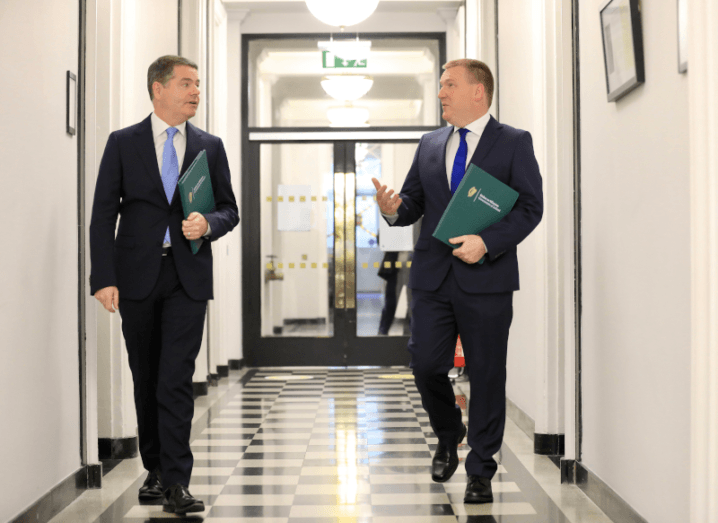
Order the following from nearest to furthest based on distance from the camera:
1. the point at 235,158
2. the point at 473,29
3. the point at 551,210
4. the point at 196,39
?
1. the point at 551,210
2. the point at 196,39
3. the point at 473,29
4. the point at 235,158

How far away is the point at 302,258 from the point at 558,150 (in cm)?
422

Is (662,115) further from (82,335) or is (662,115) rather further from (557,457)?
(82,335)

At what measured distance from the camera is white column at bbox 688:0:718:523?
172cm

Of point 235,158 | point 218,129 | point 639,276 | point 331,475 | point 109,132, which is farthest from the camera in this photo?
point 235,158

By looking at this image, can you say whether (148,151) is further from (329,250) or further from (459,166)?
(329,250)

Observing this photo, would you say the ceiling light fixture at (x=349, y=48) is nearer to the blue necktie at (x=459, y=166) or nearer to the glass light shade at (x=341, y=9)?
the glass light shade at (x=341, y=9)

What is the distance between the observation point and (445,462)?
10.0ft

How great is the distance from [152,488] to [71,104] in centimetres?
156

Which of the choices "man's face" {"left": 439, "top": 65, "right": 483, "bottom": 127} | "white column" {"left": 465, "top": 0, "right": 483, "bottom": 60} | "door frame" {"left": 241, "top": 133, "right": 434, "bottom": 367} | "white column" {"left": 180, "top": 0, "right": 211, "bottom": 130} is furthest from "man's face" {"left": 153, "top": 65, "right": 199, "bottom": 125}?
"door frame" {"left": 241, "top": 133, "right": 434, "bottom": 367}

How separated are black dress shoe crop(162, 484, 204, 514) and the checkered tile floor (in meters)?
0.04

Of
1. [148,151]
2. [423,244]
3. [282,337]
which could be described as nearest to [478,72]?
[423,244]

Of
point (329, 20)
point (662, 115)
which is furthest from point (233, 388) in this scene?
point (662, 115)

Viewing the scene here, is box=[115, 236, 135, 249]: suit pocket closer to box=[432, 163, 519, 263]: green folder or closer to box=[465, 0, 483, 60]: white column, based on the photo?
box=[432, 163, 519, 263]: green folder

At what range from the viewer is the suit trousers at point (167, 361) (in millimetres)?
2668
